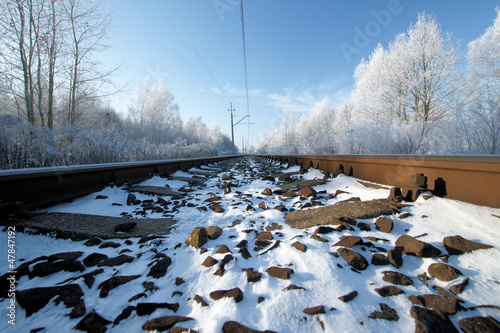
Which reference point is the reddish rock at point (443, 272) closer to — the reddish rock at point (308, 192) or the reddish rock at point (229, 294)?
the reddish rock at point (229, 294)

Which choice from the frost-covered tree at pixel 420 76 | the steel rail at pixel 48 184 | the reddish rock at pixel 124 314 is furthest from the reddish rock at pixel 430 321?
the frost-covered tree at pixel 420 76

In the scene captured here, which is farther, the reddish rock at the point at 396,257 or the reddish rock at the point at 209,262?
the reddish rock at the point at 209,262

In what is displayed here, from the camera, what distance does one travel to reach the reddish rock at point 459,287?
960 mm

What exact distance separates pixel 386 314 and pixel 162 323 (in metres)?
0.96

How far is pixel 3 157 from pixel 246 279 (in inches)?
195

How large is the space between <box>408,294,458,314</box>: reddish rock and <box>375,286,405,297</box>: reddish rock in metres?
0.05

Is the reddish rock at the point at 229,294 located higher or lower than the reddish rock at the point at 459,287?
lower

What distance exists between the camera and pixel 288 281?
3.72ft

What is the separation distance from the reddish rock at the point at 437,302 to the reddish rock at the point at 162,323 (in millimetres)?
1026

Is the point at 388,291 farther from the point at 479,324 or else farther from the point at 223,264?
the point at 223,264

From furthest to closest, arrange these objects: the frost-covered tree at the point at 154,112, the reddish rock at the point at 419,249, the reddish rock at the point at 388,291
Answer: the frost-covered tree at the point at 154,112 < the reddish rock at the point at 419,249 < the reddish rock at the point at 388,291

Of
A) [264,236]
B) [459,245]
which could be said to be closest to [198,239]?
[264,236]

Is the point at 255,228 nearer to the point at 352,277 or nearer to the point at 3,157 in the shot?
the point at 352,277

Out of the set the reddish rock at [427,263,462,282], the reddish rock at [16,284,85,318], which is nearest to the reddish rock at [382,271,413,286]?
the reddish rock at [427,263,462,282]
